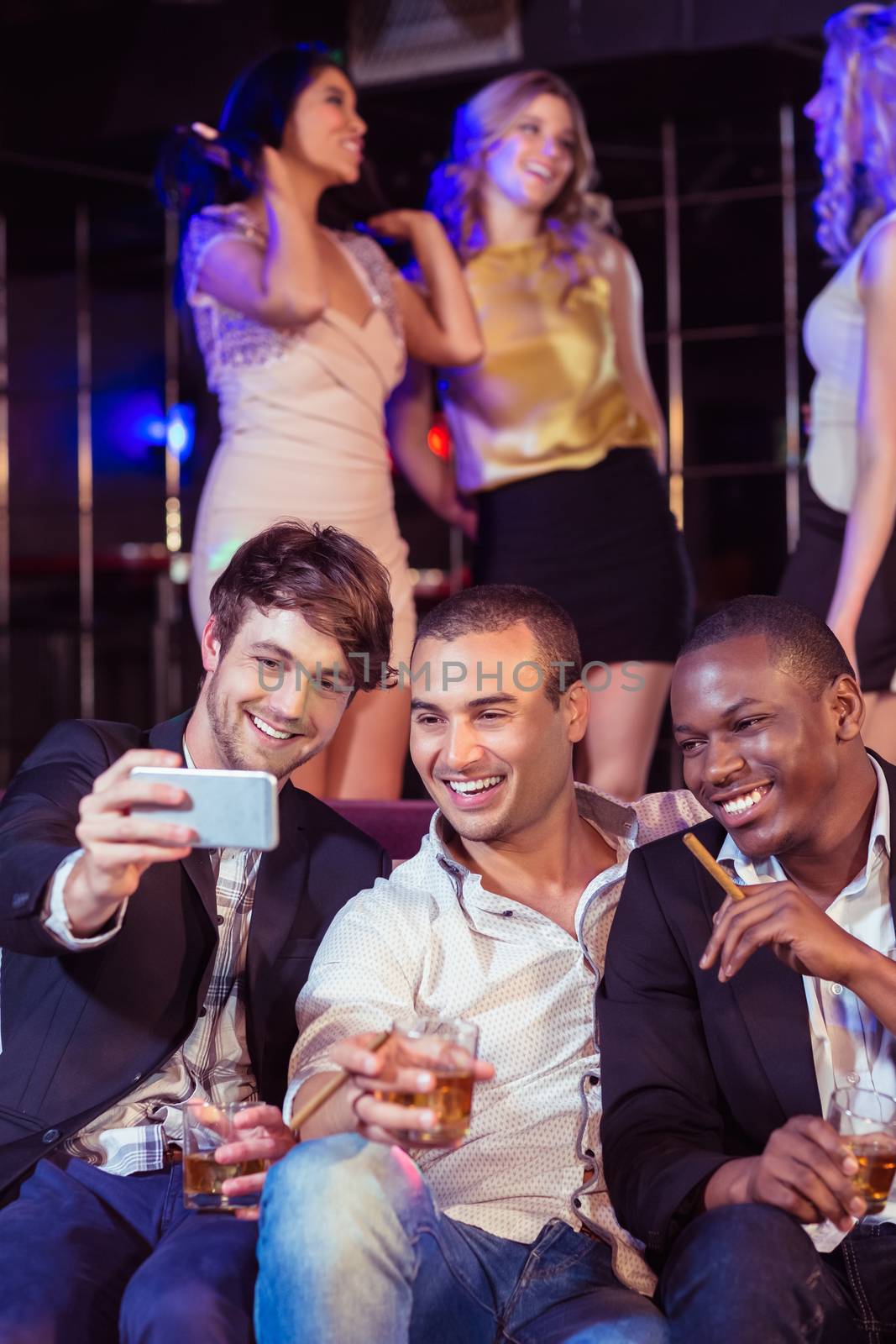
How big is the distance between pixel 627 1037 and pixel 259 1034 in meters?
0.52

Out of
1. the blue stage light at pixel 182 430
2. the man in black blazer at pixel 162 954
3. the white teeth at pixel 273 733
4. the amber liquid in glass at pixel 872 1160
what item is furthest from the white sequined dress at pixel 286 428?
the blue stage light at pixel 182 430

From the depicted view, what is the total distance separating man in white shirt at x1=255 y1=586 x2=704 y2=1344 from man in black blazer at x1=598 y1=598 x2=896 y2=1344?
0.12 meters

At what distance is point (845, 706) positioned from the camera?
2.04 metres

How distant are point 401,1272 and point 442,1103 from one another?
0.22m

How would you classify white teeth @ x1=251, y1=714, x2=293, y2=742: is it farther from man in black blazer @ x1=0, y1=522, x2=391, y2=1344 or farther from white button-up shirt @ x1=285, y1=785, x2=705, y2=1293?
white button-up shirt @ x1=285, y1=785, x2=705, y2=1293

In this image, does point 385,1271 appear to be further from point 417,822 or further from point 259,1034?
point 417,822

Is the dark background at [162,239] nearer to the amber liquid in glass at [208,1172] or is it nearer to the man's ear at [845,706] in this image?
the man's ear at [845,706]

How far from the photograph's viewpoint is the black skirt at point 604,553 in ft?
11.0

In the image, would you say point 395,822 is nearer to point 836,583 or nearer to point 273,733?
point 273,733

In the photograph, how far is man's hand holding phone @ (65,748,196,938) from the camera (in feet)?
5.27

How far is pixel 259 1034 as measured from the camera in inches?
82.6

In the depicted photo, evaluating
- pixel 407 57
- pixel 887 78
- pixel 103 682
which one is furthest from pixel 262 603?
pixel 103 682

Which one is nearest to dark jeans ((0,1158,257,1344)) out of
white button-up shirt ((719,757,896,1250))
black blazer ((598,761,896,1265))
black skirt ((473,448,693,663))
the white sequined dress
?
black blazer ((598,761,896,1265))

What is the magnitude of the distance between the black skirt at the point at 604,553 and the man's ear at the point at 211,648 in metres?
1.24
